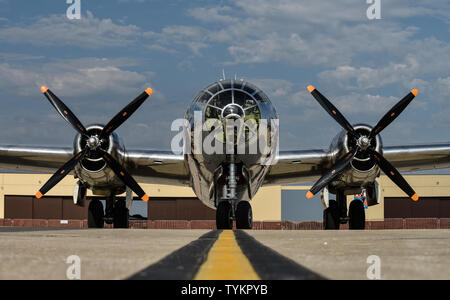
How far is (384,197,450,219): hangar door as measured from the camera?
5550 cm

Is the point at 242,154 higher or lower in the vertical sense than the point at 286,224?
higher

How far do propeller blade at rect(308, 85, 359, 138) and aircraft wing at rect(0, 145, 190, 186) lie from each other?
5182mm

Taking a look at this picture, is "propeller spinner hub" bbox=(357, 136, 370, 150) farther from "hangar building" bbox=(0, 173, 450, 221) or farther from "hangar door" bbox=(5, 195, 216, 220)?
"hangar door" bbox=(5, 195, 216, 220)

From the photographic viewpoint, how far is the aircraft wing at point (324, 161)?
2016 cm

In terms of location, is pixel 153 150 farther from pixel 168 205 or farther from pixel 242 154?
pixel 168 205

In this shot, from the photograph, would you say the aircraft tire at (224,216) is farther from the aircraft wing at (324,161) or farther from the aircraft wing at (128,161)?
the aircraft wing at (324,161)

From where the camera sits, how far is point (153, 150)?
20281 millimetres

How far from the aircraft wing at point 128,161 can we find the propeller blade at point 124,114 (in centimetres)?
91

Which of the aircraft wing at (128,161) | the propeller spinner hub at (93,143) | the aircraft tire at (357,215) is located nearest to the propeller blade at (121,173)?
the propeller spinner hub at (93,143)

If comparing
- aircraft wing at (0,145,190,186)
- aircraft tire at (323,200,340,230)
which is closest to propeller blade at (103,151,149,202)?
aircraft wing at (0,145,190,186)
